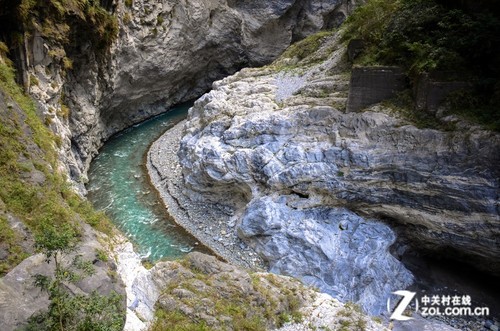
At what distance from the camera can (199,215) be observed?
52.4 ft

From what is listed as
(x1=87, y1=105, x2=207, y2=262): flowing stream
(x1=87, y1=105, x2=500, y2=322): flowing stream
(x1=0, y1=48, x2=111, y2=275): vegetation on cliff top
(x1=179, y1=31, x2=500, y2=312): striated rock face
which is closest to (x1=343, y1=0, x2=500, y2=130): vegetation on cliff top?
(x1=179, y1=31, x2=500, y2=312): striated rock face

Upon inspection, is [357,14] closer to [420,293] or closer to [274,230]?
[274,230]

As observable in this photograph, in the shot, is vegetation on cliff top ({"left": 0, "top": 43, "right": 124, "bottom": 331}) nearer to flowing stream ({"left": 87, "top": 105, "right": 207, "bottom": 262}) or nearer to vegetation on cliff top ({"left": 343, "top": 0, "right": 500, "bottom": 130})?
flowing stream ({"left": 87, "top": 105, "right": 207, "bottom": 262})

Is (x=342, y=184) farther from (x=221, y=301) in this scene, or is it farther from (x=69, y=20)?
(x=69, y=20)

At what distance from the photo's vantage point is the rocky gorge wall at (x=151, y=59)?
16031 millimetres

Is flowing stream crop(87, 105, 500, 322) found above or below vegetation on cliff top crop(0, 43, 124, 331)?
→ below

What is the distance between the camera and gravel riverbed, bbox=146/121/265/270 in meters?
13.9

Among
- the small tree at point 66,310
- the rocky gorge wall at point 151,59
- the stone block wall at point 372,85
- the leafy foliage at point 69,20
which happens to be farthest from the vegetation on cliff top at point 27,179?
the stone block wall at point 372,85

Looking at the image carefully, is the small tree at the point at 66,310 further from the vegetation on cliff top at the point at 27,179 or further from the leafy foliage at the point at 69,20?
the leafy foliage at the point at 69,20

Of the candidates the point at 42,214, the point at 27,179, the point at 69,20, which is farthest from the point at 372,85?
the point at 69,20

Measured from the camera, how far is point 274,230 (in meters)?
13.5

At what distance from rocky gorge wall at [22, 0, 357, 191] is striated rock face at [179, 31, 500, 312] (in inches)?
260

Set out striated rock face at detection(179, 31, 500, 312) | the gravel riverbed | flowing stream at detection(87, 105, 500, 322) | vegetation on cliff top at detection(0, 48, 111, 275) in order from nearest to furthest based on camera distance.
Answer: vegetation on cliff top at detection(0, 48, 111, 275) < striated rock face at detection(179, 31, 500, 312) < flowing stream at detection(87, 105, 500, 322) < the gravel riverbed

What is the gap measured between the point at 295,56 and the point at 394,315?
14.7m
